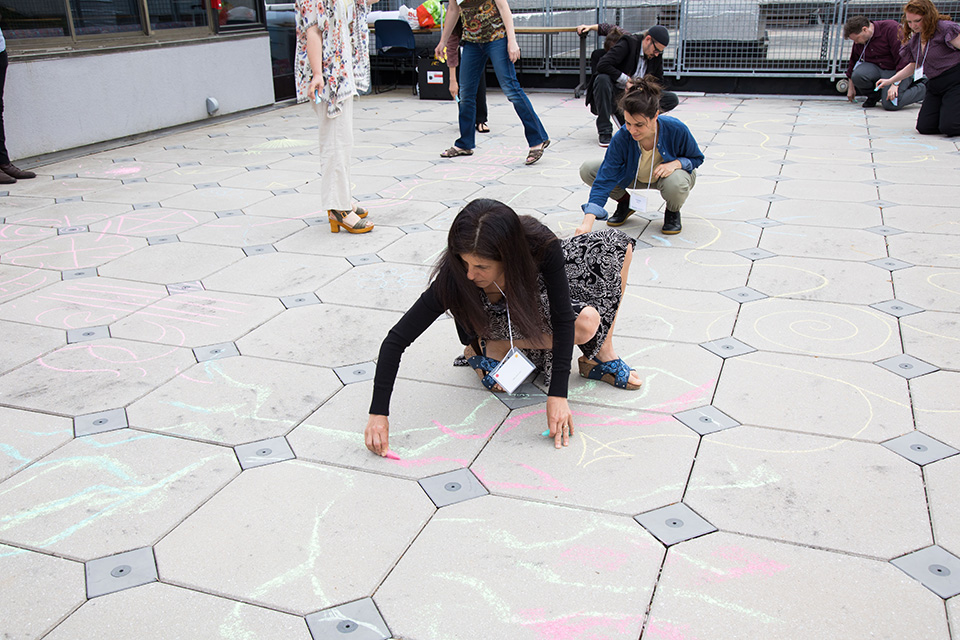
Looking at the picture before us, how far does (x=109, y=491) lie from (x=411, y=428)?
83 cm

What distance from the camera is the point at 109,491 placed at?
1975mm

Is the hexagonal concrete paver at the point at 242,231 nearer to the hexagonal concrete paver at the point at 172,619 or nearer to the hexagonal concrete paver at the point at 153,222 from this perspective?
the hexagonal concrete paver at the point at 153,222

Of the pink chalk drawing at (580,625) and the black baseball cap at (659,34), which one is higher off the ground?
the black baseball cap at (659,34)

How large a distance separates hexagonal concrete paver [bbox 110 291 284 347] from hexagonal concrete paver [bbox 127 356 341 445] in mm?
256

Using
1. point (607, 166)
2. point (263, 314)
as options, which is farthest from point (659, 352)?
point (263, 314)

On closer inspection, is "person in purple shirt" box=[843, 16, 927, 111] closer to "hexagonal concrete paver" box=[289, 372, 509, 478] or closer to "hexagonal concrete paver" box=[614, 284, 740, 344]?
"hexagonal concrete paver" box=[614, 284, 740, 344]

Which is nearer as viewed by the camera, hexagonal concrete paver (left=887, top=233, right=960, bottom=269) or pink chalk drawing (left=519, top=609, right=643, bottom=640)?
pink chalk drawing (left=519, top=609, right=643, bottom=640)

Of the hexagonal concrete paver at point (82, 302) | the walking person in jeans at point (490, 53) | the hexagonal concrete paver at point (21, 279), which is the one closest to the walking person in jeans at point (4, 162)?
the hexagonal concrete paver at point (21, 279)

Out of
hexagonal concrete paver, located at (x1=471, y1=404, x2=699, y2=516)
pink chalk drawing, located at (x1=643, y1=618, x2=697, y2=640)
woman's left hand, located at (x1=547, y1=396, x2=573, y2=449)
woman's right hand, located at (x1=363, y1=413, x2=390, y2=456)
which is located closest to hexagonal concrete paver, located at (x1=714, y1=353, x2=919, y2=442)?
hexagonal concrete paver, located at (x1=471, y1=404, x2=699, y2=516)

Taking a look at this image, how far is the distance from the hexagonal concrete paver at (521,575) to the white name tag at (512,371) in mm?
386

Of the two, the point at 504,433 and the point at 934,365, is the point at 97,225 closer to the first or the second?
the point at 504,433

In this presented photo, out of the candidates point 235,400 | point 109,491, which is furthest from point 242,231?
point 109,491

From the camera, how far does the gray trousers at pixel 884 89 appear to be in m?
6.90

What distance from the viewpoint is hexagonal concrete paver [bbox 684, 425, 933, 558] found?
1.75 meters
